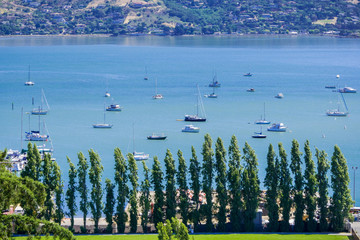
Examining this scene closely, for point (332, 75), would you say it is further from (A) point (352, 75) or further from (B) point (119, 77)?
(B) point (119, 77)

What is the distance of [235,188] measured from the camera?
42156mm

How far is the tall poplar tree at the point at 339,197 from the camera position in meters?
41.2

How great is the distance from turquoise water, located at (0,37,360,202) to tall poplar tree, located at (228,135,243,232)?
1462 cm

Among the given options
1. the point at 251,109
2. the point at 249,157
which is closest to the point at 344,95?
the point at 251,109

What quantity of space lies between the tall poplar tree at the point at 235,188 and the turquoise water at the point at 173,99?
1462cm

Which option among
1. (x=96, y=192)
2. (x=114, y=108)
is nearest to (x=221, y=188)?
(x=96, y=192)

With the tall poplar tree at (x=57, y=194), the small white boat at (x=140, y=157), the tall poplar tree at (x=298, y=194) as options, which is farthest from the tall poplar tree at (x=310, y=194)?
the small white boat at (x=140, y=157)

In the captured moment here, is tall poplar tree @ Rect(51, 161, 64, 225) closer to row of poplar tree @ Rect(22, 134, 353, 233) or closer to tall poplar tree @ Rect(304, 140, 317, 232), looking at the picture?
row of poplar tree @ Rect(22, 134, 353, 233)

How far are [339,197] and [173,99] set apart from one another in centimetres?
6270

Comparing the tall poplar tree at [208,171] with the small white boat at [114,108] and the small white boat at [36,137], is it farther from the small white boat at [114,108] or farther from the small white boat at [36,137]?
the small white boat at [114,108]

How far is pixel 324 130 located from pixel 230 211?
40.5 metres

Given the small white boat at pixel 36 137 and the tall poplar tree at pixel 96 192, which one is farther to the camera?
the small white boat at pixel 36 137

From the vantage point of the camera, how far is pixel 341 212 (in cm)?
4119

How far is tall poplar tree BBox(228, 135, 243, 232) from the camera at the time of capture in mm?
41719
